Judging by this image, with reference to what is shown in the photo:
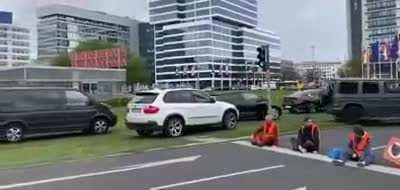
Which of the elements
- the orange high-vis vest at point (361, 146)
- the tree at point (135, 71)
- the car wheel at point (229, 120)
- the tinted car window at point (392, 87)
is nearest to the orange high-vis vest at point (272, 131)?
the orange high-vis vest at point (361, 146)

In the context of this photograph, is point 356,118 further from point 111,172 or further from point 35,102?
point 111,172

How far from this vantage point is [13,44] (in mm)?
160625

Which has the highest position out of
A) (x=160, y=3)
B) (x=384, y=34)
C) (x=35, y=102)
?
(x=160, y=3)

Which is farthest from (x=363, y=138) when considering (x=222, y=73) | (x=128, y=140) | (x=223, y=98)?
(x=222, y=73)

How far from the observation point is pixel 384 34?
386 feet

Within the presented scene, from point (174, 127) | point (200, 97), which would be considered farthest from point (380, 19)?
point (174, 127)

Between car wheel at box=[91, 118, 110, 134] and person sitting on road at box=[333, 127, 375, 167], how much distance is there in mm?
10810

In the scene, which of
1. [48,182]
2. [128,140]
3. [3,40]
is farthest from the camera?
[3,40]

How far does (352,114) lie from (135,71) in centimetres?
10189

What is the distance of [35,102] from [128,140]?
3.55 metres

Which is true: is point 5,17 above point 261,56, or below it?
above

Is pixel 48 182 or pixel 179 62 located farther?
pixel 179 62

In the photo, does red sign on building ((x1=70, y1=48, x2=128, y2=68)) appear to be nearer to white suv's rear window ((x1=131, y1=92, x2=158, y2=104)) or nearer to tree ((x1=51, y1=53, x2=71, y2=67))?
tree ((x1=51, y1=53, x2=71, y2=67))

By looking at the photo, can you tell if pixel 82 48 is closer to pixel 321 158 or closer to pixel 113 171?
pixel 321 158
